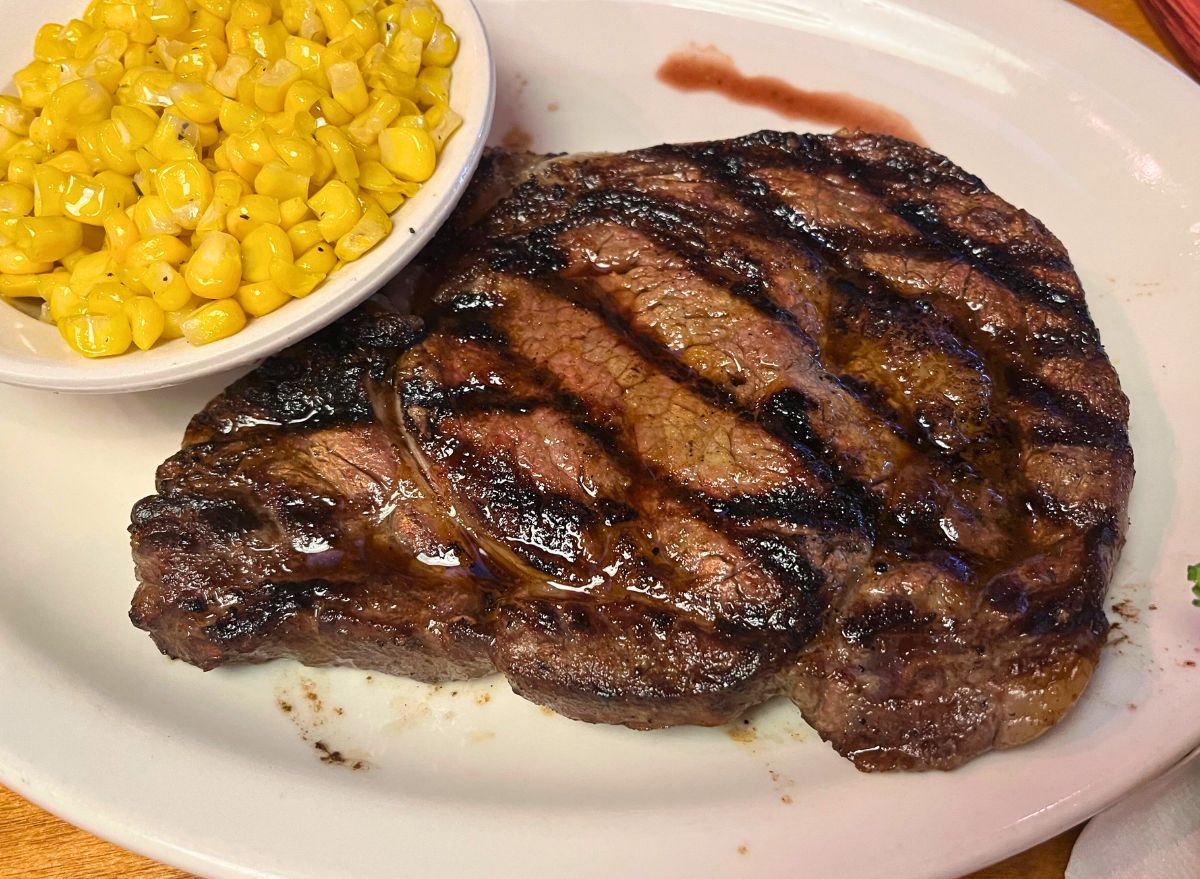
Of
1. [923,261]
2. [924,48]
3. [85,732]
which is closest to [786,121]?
[924,48]

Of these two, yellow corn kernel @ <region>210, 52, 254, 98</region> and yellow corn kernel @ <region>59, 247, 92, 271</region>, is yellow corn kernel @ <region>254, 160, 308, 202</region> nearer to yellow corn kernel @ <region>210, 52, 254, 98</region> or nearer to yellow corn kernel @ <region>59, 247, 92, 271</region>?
yellow corn kernel @ <region>210, 52, 254, 98</region>

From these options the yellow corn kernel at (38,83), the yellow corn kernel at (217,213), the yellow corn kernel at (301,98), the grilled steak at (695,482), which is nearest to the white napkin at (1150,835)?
the grilled steak at (695,482)

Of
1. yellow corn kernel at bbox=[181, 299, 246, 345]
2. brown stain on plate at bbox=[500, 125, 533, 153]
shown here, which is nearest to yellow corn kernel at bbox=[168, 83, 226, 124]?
yellow corn kernel at bbox=[181, 299, 246, 345]

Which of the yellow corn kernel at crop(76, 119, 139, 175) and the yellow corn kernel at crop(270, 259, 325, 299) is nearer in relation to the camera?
the yellow corn kernel at crop(270, 259, 325, 299)

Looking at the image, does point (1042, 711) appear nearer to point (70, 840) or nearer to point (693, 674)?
point (693, 674)

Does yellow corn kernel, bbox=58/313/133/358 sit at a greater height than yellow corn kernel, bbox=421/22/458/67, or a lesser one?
lesser

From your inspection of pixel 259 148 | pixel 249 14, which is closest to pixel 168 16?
pixel 249 14
